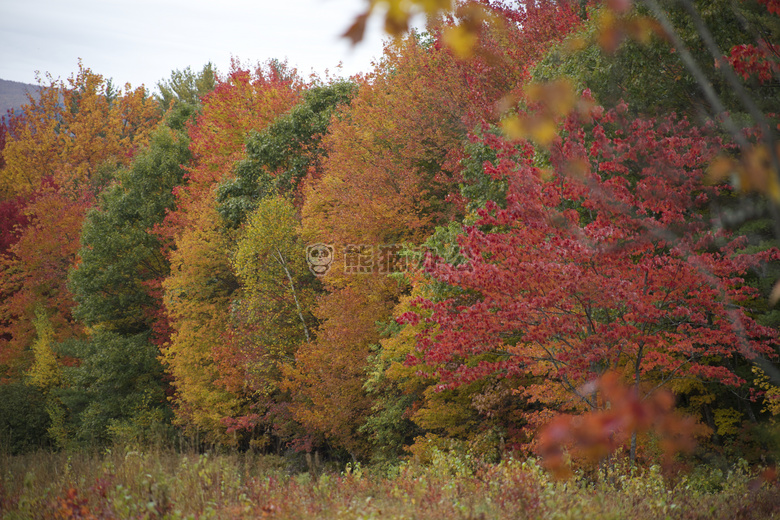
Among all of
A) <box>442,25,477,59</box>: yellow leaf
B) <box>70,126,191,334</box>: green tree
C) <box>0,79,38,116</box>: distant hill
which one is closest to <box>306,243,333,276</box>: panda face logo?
<box>70,126,191,334</box>: green tree

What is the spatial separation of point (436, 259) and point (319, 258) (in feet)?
23.0

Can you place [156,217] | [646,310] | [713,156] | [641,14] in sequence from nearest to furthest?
[646,310], [713,156], [641,14], [156,217]

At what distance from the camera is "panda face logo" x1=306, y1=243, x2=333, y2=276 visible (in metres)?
19.8

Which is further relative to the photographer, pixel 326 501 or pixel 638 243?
pixel 638 243

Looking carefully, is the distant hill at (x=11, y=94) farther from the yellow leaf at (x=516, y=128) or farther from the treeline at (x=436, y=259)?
the yellow leaf at (x=516, y=128)

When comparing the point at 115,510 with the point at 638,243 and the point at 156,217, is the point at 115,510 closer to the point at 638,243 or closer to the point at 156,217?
the point at 638,243

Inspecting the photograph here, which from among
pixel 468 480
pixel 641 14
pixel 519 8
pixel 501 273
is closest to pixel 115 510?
pixel 468 480

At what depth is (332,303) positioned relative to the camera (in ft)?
57.3

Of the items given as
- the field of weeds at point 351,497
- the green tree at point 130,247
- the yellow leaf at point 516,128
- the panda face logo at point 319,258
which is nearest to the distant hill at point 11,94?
the green tree at point 130,247

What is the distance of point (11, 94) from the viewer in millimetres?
181500

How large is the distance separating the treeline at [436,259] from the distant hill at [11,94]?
502 feet

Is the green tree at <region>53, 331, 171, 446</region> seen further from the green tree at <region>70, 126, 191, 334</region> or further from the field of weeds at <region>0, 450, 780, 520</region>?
the field of weeds at <region>0, 450, 780, 520</region>

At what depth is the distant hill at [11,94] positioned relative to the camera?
6701 inches

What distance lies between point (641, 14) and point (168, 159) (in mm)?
26592
